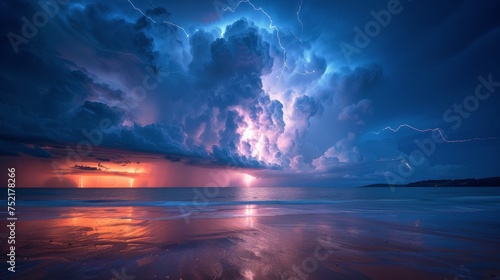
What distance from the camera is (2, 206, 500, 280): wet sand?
27.4ft

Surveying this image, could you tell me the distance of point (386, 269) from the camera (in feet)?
28.8

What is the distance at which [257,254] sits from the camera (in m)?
10.6

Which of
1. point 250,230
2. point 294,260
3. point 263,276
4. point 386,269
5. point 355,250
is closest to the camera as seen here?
point 263,276

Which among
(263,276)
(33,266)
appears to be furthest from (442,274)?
(33,266)

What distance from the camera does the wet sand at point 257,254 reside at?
836cm

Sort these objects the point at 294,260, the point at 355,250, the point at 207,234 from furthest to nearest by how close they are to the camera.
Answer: the point at 207,234 → the point at 355,250 → the point at 294,260

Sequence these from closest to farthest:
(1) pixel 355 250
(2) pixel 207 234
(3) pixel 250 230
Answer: (1) pixel 355 250 → (2) pixel 207 234 → (3) pixel 250 230

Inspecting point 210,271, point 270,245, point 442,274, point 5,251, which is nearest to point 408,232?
point 442,274

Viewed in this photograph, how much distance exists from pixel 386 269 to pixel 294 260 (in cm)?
315

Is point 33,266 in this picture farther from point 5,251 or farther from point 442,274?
point 442,274

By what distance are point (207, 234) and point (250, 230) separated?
2.92m

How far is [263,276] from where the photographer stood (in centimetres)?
806

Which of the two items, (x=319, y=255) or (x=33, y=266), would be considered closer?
(x=33, y=266)

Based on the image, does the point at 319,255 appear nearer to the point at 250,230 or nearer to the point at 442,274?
the point at 442,274
